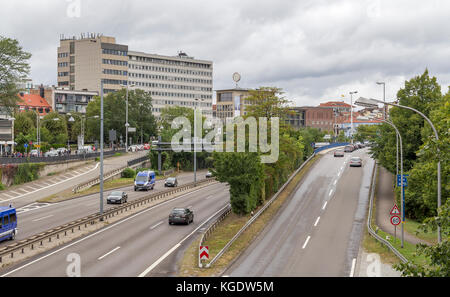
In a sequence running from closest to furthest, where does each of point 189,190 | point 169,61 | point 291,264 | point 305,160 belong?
point 291,264 → point 189,190 → point 305,160 → point 169,61

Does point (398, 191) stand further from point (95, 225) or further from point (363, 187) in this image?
point (95, 225)

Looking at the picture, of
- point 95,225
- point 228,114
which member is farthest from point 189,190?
point 228,114

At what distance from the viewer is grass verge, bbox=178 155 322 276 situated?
24.8m

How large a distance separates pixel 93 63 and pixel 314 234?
127 metres

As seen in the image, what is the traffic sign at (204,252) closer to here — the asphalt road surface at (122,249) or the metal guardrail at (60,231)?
the asphalt road surface at (122,249)

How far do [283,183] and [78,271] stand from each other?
35295mm

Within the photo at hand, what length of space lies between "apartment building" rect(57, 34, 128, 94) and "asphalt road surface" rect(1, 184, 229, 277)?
111m

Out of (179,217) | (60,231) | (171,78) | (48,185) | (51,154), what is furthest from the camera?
(171,78)

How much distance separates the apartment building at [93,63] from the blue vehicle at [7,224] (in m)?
120

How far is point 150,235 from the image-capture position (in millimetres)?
33969

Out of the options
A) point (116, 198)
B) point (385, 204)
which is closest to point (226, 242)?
point (116, 198)

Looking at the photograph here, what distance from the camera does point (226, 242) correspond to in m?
31.1

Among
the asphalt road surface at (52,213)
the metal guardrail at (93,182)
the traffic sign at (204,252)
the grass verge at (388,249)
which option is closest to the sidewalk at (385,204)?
the grass verge at (388,249)

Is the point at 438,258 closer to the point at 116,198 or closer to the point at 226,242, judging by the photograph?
the point at 226,242
